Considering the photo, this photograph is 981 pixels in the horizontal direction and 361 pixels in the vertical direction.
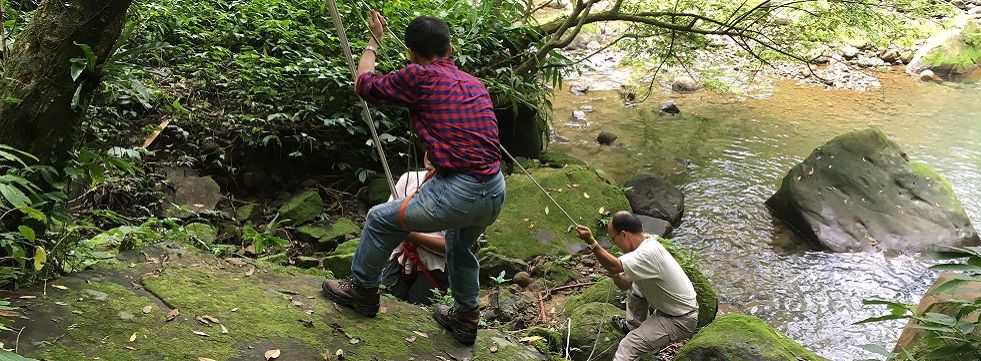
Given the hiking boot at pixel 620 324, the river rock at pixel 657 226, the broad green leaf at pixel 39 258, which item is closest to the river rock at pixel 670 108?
the river rock at pixel 657 226

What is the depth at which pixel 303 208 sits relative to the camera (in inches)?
255

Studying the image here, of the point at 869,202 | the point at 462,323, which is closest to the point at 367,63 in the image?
the point at 462,323

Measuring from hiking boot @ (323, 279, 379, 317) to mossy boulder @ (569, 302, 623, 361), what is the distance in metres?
1.99

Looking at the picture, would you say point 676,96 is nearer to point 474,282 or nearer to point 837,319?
point 837,319

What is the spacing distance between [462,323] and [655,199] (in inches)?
221

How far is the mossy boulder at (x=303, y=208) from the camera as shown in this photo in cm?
640

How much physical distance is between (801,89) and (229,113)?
13.3 m

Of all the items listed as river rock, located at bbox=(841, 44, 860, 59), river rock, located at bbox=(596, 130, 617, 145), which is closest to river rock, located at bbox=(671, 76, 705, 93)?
river rock, located at bbox=(596, 130, 617, 145)

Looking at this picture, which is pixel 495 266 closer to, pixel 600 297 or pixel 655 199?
pixel 600 297

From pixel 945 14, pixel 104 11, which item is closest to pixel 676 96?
pixel 945 14

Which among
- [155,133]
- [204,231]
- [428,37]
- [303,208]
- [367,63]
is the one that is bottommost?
[303,208]

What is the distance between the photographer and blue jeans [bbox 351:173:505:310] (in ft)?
10.1

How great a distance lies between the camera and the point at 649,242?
4777mm

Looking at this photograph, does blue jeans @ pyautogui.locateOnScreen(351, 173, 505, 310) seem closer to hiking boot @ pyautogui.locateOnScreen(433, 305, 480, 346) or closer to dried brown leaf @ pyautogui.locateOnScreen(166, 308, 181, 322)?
hiking boot @ pyautogui.locateOnScreen(433, 305, 480, 346)
